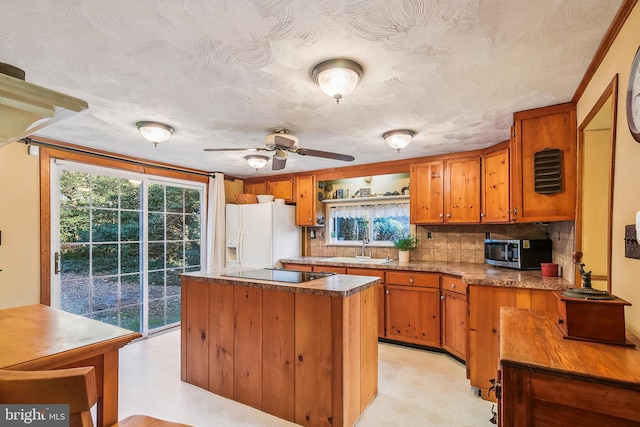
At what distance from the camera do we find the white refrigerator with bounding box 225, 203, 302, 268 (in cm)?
465

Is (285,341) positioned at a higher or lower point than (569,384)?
lower

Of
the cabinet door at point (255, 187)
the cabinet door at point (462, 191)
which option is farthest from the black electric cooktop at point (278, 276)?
the cabinet door at point (255, 187)

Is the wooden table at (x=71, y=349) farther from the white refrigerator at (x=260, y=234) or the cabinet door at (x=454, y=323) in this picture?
the white refrigerator at (x=260, y=234)

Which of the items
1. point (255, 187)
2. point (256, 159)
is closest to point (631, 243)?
point (256, 159)

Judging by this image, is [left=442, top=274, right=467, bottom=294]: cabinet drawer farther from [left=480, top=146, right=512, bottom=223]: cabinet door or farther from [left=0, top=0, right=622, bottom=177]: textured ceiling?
[left=0, top=0, right=622, bottom=177]: textured ceiling

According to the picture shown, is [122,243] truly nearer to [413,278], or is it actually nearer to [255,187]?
[255,187]

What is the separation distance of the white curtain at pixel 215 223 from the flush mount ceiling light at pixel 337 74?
11.1ft

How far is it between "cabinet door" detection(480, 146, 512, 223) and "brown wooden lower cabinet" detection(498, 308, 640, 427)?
2319mm

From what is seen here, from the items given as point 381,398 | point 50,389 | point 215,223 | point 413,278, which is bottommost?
point 381,398

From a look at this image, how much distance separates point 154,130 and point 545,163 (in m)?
3.01

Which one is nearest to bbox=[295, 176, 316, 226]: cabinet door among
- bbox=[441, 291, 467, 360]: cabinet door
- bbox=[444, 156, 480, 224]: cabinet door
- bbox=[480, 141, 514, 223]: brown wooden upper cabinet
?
bbox=[444, 156, 480, 224]: cabinet door

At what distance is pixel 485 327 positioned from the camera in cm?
262

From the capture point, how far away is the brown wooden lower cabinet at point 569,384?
0.91m

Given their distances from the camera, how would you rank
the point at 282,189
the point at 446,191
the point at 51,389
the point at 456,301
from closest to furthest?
the point at 51,389 < the point at 456,301 < the point at 446,191 < the point at 282,189
